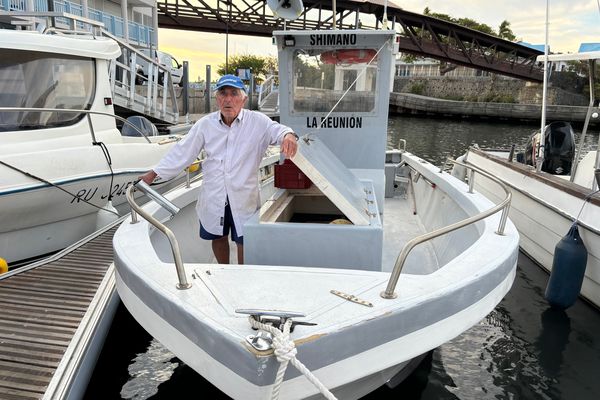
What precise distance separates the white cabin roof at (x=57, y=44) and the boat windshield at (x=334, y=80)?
11.1ft

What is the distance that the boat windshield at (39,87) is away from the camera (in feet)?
18.9

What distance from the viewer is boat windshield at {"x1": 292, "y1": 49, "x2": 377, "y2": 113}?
480 cm

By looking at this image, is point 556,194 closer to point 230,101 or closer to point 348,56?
point 348,56

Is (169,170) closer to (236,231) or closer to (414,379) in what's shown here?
(236,231)

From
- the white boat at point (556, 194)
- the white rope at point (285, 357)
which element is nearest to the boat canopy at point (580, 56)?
the white boat at point (556, 194)

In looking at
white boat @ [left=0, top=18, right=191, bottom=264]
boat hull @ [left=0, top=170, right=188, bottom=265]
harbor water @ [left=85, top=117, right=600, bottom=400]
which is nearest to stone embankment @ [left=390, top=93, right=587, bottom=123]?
harbor water @ [left=85, top=117, right=600, bottom=400]

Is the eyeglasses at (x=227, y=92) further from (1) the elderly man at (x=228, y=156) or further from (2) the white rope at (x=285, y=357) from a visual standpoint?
(2) the white rope at (x=285, y=357)

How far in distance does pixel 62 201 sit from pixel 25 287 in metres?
1.66

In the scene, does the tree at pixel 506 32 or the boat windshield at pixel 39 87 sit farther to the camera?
the tree at pixel 506 32

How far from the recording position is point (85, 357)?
338cm

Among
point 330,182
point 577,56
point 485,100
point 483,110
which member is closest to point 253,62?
point 485,100

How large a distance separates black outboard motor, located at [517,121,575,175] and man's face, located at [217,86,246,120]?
568 centimetres

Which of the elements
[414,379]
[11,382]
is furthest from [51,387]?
[414,379]

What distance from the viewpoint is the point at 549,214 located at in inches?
226
